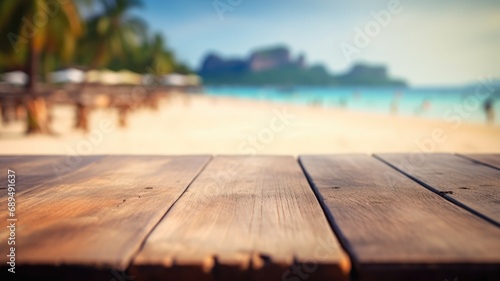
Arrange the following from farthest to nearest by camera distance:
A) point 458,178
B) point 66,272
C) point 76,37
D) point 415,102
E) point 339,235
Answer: point 415,102 < point 76,37 < point 458,178 < point 339,235 < point 66,272

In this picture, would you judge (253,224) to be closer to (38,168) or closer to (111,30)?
(38,168)

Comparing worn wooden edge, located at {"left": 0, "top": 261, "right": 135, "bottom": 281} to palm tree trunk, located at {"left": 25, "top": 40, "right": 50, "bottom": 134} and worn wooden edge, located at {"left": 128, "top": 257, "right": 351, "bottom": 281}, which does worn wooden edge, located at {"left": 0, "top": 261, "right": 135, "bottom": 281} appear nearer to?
worn wooden edge, located at {"left": 128, "top": 257, "right": 351, "bottom": 281}

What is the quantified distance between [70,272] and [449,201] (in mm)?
858

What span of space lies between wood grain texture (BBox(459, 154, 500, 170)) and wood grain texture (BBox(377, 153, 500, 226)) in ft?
0.16

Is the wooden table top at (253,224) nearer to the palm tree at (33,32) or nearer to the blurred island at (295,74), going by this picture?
the palm tree at (33,32)

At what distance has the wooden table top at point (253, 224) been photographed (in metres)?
0.56

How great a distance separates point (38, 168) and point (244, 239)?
112cm

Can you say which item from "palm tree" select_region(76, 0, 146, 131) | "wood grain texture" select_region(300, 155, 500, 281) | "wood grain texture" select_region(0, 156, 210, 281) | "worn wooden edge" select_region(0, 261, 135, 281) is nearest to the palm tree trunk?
"wood grain texture" select_region(0, 156, 210, 281)

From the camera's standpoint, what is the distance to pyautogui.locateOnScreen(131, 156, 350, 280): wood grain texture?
559 mm

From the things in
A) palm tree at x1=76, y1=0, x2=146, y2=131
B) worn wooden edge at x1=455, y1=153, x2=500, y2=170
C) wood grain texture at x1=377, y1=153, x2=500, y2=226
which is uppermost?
palm tree at x1=76, y1=0, x2=146, y2=131

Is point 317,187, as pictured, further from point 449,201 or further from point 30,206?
point 30,206

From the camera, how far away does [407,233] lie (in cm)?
67

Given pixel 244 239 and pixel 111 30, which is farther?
pixel 111 30

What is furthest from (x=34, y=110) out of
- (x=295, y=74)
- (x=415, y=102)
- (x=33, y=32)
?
(x=295, y=74)
